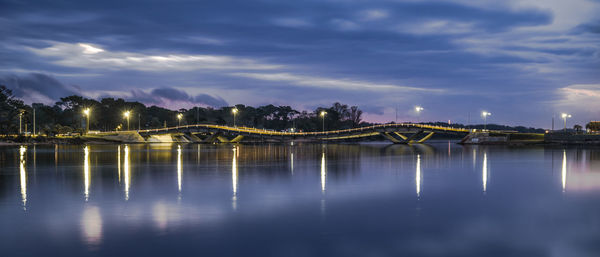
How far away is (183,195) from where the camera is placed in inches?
1009

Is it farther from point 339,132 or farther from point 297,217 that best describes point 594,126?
point 297,217

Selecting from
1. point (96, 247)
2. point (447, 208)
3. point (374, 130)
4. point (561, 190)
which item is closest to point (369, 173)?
point (561, 190)

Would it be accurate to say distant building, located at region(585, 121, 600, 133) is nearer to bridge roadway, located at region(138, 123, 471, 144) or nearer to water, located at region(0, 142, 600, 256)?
bridge roadway, located at region(138, 123, 471, 144)

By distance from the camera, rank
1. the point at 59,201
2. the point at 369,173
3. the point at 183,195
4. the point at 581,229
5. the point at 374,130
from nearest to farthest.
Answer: the point at 581,229 < the point at 59,201 < the point at 183,195 < the point at 369,173 < the point at 374,130

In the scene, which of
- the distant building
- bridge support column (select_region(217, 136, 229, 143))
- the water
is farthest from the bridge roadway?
the water

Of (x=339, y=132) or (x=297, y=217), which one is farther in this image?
(x=339, y=132)

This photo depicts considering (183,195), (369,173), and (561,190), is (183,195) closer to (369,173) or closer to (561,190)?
(369,173)

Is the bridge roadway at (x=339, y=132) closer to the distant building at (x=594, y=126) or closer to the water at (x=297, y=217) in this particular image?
the distant building at (x=594, y=126)

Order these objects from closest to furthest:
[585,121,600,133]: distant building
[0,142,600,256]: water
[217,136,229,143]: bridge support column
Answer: [0,142,600,256]: water
[585,121,600,133]: distant building
[217,136,229,143]: bridge support column

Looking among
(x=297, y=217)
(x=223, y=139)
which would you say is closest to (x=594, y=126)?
(x=223, y=139)

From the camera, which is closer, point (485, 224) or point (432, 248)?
point (432, 248)

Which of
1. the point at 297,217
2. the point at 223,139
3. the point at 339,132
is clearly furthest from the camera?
the point at 223,139

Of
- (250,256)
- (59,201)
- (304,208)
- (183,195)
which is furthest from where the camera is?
(183,195)

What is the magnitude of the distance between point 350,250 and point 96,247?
7086 mm
